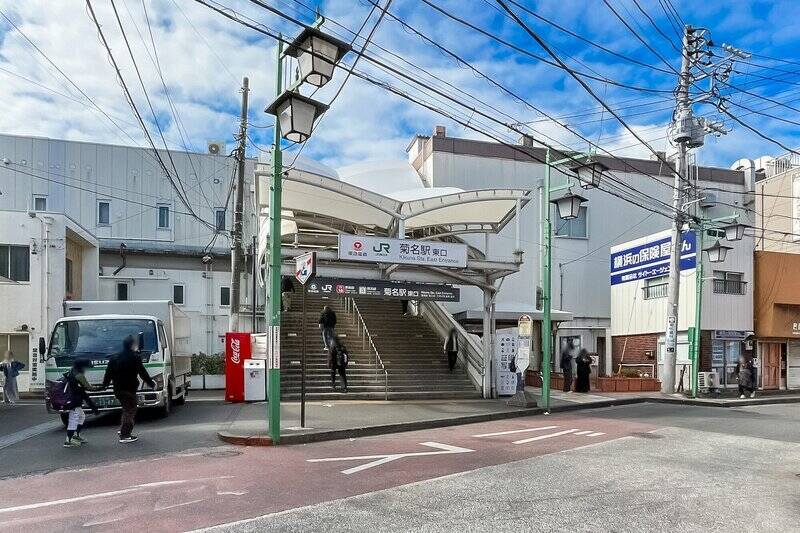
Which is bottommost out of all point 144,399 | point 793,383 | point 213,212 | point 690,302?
point 793,383

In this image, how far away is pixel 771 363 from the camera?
25625 millimetres

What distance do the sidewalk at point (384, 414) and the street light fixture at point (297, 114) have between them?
15.7 ft

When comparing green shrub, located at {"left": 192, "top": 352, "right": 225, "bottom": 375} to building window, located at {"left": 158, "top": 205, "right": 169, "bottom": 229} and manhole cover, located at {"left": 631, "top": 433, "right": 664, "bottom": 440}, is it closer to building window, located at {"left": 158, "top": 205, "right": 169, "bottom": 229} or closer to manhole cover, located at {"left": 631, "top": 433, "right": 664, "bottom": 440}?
building window, located at {"left": 158, "top": 205, "right": 169, "bottom": 229}

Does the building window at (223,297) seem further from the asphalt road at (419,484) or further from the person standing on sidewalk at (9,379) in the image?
the asphalt road at (419,484)

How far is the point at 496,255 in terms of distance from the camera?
29250mm

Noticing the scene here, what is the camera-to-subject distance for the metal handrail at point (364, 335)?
702 inches

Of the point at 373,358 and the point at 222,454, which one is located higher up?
the point at 373,358

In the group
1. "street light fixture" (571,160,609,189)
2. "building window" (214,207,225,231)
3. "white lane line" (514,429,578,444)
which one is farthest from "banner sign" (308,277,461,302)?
"building window" (214,207,225,231)

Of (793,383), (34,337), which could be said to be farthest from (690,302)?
(34,337)

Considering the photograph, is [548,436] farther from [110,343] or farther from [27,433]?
[27,433]

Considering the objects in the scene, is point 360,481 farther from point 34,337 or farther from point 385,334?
point 34,337

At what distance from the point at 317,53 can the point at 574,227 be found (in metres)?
23.9

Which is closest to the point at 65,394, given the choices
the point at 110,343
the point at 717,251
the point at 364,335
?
the point at 110,343

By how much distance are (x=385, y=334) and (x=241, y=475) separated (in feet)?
46.2
